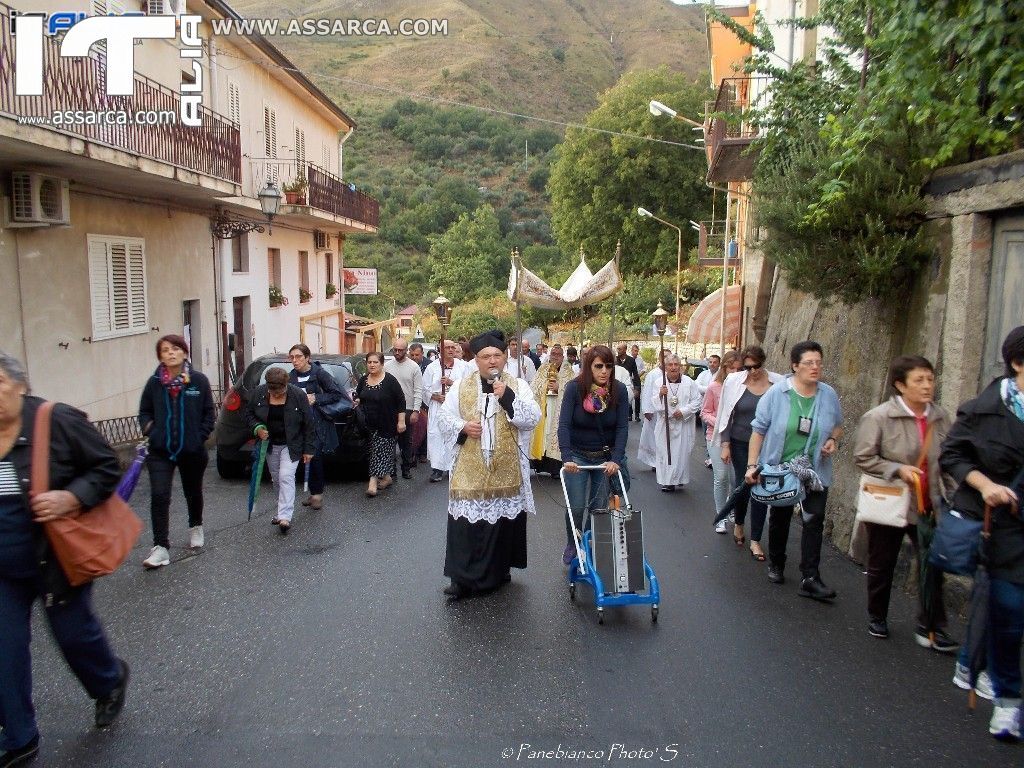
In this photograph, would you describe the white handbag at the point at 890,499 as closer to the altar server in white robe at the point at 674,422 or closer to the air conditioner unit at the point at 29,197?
the altar server in white robe at the point at 674,422

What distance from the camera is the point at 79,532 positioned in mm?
3877

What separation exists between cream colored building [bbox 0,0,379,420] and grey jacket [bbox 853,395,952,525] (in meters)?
8.29

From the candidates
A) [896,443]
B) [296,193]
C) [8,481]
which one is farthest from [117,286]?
[896,443]

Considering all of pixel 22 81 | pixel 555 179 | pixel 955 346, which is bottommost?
pixel 955 346

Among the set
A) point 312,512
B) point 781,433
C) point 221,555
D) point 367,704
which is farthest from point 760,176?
point 367,704

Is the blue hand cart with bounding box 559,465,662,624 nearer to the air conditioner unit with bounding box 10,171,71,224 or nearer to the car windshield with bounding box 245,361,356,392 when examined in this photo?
the car windshield with bounding box 245,361,356,392

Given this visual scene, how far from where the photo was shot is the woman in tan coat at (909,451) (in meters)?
5.22

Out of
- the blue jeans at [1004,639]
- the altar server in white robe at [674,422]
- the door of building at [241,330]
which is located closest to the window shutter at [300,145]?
the door of building at [241,330]

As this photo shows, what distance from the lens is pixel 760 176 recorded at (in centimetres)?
948

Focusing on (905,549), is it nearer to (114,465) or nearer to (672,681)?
(672,681)

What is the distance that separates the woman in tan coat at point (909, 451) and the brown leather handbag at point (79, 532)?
4084 millimetres

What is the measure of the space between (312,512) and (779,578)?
4635mm

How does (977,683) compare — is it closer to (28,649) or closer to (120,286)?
(28,649)

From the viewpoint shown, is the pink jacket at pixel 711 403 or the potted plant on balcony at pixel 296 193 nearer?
the pink jacket at pixel 711 403
